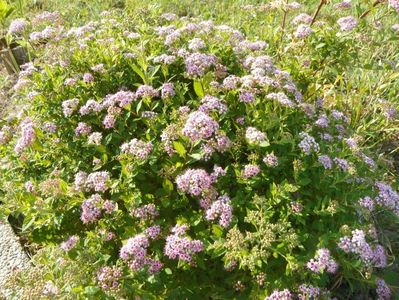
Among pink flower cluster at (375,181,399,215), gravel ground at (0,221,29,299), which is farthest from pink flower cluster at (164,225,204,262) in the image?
gravel ground at (0,221,29,299)

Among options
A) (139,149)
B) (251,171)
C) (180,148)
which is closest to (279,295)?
(251,171)

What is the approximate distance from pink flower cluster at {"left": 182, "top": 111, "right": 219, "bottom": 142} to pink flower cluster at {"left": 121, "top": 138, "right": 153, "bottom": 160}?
0.73ft

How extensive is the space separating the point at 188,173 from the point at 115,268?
0.56 meters

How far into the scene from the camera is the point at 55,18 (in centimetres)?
336

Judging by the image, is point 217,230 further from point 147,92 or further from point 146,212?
point 147,92

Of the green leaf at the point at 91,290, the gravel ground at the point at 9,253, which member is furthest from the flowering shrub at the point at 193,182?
the gravel ground at the point at 9,253

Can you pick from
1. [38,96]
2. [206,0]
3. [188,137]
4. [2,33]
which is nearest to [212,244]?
[188,137]

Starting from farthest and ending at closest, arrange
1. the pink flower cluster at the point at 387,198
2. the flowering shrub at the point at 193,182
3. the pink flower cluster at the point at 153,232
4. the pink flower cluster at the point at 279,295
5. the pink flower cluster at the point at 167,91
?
the pink flower cluster at the point at 167,91 → the pink flower cluster at the point at 387,198 → the pink flower cluster at the point at 153,232 → the flowering shrub at the point at 193,182 → the pink flower cluster at the point at 279,295

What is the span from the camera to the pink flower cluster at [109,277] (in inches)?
76.2

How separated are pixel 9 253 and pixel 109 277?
1331mm

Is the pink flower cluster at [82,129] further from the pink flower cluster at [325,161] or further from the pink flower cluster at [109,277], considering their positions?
the pink flower cluster at [325,161]

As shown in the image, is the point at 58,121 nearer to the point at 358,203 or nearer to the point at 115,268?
the point at 115,268

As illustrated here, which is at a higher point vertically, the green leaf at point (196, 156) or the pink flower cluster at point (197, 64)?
the pink flower cluster at point (197, 64)

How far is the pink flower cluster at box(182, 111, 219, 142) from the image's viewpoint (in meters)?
2.12
